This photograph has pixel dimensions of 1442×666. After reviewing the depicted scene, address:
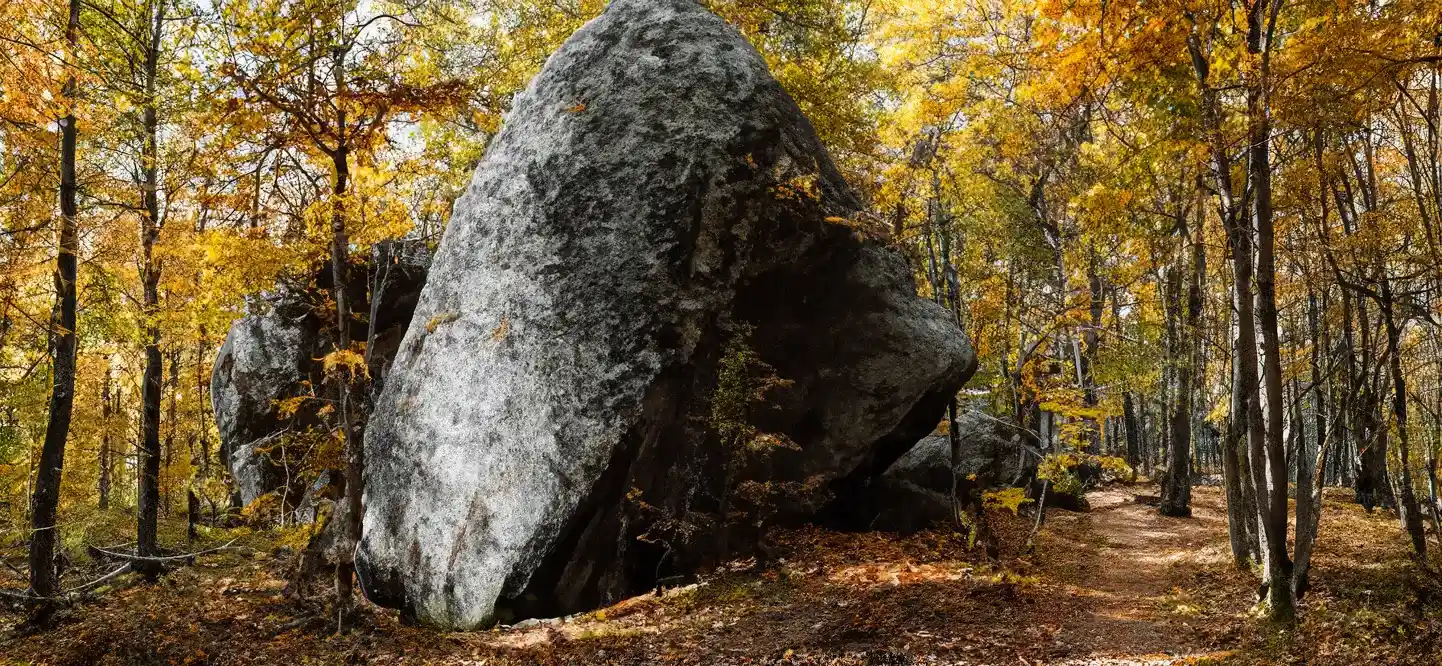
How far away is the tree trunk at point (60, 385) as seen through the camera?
10180mm

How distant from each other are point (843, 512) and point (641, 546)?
521cm

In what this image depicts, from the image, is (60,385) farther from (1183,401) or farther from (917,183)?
(1183,401)

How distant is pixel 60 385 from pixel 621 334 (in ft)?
27.8

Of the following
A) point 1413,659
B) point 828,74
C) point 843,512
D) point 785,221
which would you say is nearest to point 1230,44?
point 785,221

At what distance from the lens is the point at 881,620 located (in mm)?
9016

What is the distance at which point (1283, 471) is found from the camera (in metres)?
8.16

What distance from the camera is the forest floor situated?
25.6ft

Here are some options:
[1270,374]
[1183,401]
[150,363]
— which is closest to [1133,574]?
[1270,374]

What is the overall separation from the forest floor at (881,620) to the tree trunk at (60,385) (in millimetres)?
802

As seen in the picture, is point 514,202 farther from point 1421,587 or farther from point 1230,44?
point 1421,587

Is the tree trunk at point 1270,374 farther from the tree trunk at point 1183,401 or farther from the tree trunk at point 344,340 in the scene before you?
the tree trunk at point 344,340

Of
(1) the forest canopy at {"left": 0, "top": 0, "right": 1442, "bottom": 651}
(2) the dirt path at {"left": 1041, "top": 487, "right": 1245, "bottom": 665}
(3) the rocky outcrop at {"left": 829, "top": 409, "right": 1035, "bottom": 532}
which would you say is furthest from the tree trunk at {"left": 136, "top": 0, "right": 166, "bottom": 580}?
(2) the dirt path at {"left": 1041, "top": 487, "right": 1245, "bottom": 665}

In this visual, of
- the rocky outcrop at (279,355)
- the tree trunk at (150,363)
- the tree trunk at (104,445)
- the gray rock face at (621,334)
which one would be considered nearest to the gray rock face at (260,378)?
the rocky outcrop at (279,355)

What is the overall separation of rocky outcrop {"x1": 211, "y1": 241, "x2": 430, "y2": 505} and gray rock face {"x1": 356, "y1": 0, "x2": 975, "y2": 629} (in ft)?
15.8
